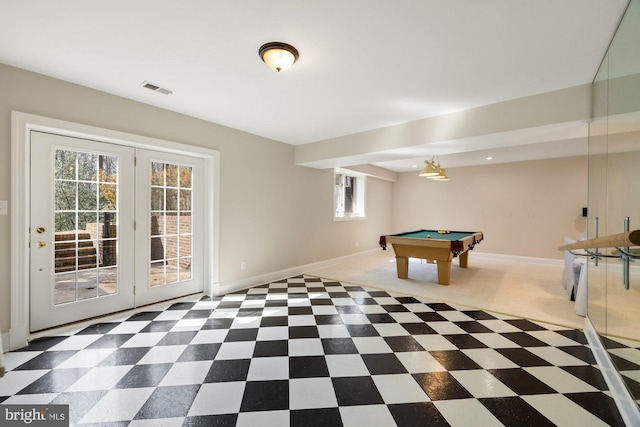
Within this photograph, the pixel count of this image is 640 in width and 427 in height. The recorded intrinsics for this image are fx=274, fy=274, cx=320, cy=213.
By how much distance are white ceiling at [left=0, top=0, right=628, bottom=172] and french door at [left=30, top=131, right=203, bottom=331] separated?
0.81m

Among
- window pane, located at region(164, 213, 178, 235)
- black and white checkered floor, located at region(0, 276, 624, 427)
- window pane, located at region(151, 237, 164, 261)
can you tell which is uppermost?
window pane, located at region(164, 213, 178, 235)

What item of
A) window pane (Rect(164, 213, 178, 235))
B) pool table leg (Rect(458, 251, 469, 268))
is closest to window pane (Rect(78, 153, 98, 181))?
window pane (Rect(164, 213, 178, 235))

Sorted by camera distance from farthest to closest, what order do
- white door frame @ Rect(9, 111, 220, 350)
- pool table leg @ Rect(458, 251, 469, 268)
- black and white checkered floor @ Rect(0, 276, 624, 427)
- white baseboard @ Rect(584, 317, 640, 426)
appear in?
pool table leg @ Rect(458, 251, 469, 268), white door frame @ Rect(9, 111, 220, 350), black and white checkered floor @ Rect(0, 276, 624, 427), white baseboard @ Rect(584, 317, 640, 426)

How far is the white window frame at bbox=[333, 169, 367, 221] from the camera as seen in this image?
277 inches

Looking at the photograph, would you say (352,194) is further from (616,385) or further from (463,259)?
(616,385)

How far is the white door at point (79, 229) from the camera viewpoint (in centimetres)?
275

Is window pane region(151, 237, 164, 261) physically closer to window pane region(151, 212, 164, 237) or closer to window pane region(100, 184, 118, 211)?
window pane region(151, 212, 164, 237)

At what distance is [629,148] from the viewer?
5.66ft

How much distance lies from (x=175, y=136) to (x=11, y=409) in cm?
293

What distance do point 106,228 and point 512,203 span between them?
819 cm

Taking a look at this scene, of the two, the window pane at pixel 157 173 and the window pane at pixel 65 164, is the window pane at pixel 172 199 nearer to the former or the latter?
the window pane at pixel 157 173

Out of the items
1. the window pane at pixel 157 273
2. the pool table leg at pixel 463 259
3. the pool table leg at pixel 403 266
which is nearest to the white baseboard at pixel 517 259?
the pool table leg at pixel 463 259

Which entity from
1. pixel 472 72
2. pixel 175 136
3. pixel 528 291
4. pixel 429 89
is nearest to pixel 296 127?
pixel 175 136

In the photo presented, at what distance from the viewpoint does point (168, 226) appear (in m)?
3.73
